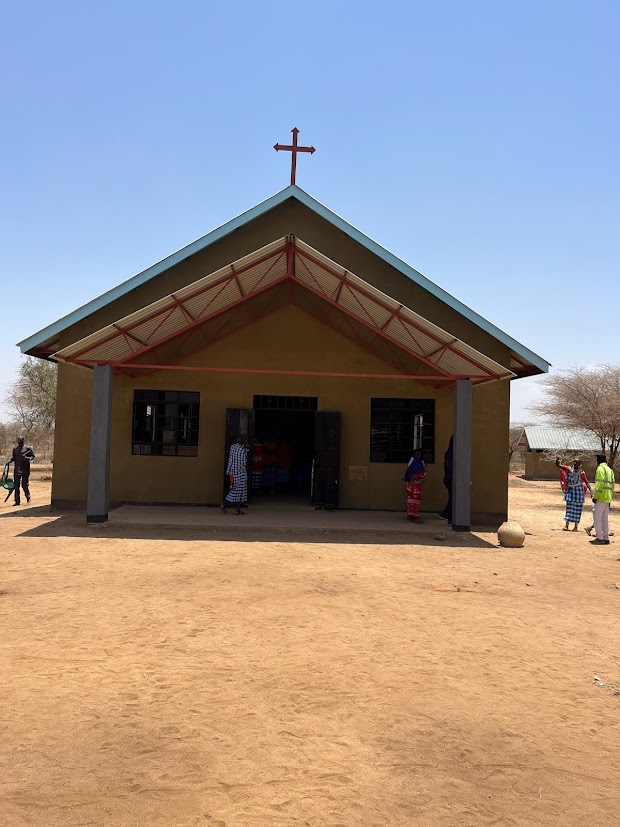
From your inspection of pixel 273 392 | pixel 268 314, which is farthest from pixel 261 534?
pixel 268 314

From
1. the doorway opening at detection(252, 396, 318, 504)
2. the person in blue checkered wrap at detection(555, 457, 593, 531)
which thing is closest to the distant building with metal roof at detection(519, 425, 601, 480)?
the doorway opening at detection(252, 396, 318, 504)

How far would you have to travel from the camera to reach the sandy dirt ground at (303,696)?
3.20 m

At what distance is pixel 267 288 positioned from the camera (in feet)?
41.8

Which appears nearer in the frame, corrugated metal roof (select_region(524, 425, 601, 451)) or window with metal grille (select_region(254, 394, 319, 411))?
window with metal grille (select_region(254, 394, 319, 411))

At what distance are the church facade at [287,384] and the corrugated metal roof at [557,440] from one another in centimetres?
2215

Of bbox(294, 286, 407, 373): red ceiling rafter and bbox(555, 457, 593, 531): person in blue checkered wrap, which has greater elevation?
bbox(294, 286, 407, 373): red ceiling rafter

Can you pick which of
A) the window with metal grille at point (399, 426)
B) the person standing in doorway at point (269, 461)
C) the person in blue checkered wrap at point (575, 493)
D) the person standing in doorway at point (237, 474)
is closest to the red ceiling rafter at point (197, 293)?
the person standing in doorway at point (237, 474)

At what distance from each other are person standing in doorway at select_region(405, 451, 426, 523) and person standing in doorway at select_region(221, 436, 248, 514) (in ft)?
10.4

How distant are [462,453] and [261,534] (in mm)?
3878

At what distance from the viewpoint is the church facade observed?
1273cm

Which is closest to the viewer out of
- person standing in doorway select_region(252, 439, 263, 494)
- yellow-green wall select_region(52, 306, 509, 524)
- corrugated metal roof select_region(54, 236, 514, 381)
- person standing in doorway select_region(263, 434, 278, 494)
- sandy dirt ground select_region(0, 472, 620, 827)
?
sandy dirt ground select_region(0, 472, 620, 827)

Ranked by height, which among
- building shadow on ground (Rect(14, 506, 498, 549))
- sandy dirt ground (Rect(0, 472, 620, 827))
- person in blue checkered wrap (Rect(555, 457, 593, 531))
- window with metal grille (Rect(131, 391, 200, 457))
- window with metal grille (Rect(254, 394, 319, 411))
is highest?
window with metal grille (Rect(254, 394, 319, 411))

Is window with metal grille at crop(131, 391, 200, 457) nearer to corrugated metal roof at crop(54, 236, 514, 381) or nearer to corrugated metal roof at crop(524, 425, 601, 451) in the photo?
corrugated metal roof at crop(54, 236, 514, 381)

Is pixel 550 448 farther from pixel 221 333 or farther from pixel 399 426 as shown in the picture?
pixel 221 333
